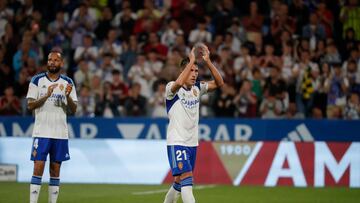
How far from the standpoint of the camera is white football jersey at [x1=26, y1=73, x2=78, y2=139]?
485 inches

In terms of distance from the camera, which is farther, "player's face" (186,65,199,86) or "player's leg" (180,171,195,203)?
"player's face" (186,65,199,86)

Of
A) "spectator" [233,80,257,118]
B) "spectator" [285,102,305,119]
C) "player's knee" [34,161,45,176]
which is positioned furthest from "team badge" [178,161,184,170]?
"spectator" [285,102,305,119]

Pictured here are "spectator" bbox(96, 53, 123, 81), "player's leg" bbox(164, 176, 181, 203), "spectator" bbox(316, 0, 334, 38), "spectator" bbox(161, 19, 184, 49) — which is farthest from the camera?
"spectator" bbox(316, 0, 334, 38)

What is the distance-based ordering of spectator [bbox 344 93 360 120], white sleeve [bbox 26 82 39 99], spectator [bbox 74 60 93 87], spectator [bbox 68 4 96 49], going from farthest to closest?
spectator [bbox 68 4 96 49] → spectator [bbox 74 60 93 87] → spectator [bbox 344 93 360 120] → white sleeve [bbox 26 82 39 99]

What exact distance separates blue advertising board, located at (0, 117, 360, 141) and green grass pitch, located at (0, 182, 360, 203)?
8.67 ft

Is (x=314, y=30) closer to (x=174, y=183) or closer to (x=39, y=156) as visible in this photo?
(x=174, y=183)

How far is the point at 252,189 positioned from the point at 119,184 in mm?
2882

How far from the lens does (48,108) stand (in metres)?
12.4

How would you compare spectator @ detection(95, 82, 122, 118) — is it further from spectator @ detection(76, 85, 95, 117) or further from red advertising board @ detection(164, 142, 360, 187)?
red advertising board @ detection(164, 142, 360, 187)

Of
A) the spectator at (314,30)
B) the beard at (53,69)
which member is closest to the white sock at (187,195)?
the beard at (53,69)

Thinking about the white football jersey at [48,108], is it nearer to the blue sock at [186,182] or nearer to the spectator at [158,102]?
the blue sock at [186,182]

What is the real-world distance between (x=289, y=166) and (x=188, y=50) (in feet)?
16.1

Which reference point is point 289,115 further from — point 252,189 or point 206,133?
point 252,189

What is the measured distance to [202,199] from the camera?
14672 millimetres
